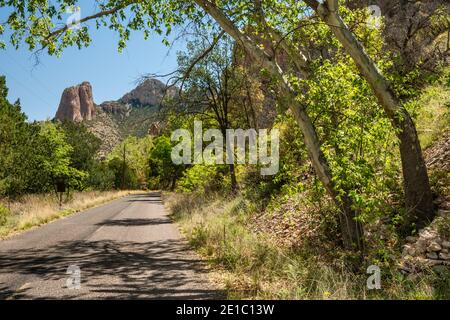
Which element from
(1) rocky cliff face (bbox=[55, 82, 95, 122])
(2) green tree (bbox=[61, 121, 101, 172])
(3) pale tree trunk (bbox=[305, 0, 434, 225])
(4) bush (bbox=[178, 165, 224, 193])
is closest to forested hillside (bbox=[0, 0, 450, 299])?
(3) pale tree trunk (bbox=[305, 0, 434, 225])

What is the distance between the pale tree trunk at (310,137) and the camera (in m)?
7.31

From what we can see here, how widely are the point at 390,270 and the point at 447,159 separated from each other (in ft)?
12.3

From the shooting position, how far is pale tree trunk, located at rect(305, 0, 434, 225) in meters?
7.15

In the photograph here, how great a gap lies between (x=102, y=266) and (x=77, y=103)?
7226 inches

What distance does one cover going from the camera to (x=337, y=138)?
6766 mm

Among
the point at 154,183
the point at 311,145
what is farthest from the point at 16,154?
the point at 154,183

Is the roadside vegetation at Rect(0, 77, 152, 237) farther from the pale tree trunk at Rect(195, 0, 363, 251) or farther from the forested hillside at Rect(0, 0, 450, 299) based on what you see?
the pale tree trunk at Rect(195, 0, 363, 251)

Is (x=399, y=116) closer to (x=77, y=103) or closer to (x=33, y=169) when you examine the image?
(x=33, y=169)

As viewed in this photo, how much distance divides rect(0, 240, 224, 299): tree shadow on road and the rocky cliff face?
174 m

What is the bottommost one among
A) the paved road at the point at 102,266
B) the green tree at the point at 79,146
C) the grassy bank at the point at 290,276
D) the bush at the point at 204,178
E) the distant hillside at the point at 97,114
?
the paved road at the point at 102,266

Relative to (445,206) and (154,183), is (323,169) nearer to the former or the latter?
(445,206)

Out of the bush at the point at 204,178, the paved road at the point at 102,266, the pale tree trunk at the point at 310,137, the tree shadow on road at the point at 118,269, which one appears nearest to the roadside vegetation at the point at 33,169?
the paved road at the point at 102,266

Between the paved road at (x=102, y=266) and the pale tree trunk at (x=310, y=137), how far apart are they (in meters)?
2.85

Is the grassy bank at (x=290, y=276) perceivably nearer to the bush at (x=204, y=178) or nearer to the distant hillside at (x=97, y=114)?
the bush at (x=204, y=178)
